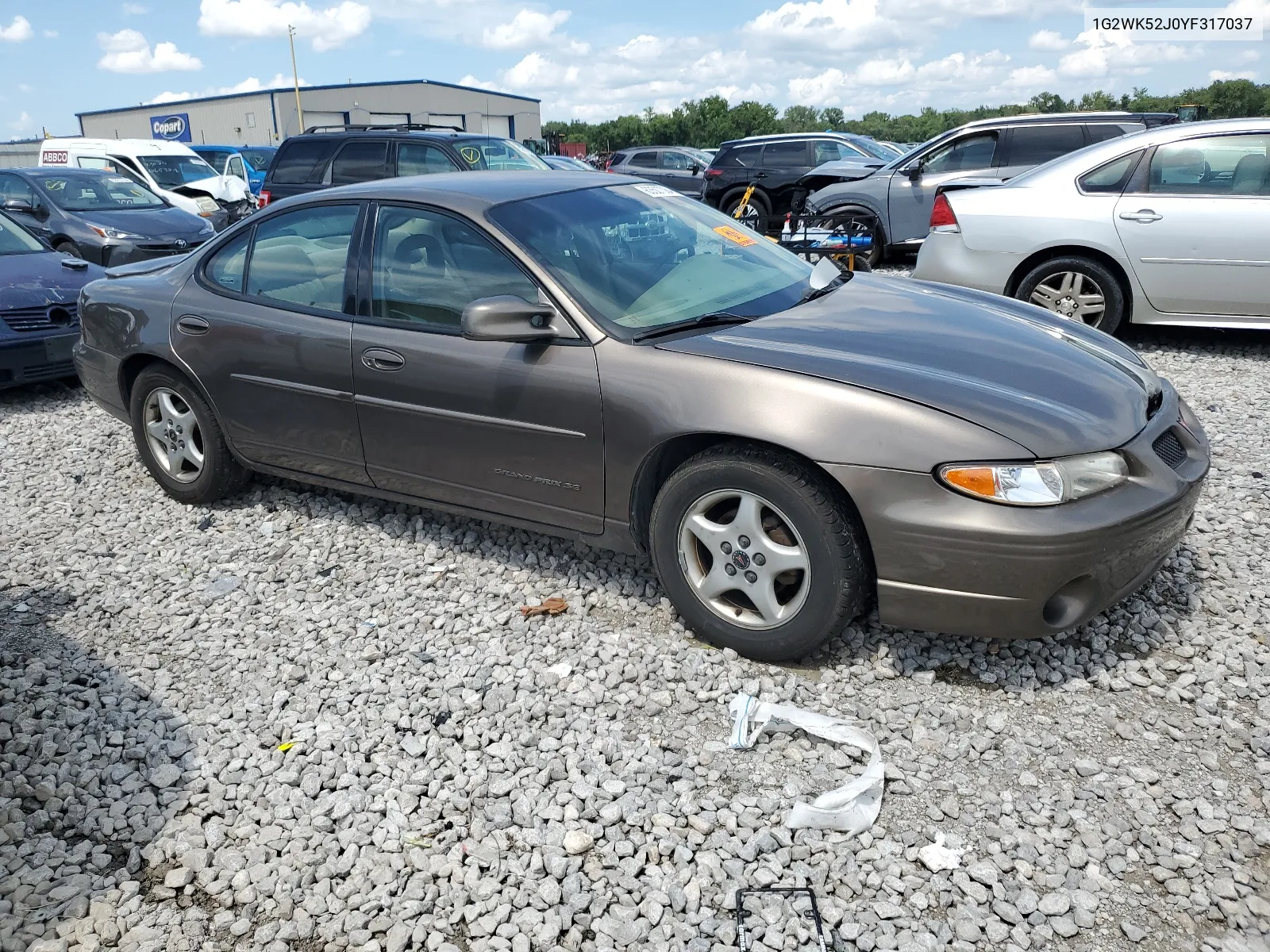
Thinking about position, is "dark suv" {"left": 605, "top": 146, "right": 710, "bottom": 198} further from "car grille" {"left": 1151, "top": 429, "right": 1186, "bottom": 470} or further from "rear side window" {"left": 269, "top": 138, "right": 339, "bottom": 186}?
"car grille" {"left": 1151, "top": 429, "right": 1186, "bottom": 470}

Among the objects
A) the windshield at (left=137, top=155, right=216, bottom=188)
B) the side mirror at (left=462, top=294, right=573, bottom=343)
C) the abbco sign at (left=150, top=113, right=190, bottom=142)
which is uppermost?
the abbco sign at (left=150, top=113, right=190, bottom=142)

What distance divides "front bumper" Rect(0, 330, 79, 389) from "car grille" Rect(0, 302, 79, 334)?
0.10 metres

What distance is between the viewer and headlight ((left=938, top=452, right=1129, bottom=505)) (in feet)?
9.07

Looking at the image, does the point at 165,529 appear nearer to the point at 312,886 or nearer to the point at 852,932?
the point at 312,886

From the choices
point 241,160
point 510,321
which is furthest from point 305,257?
point 241,160

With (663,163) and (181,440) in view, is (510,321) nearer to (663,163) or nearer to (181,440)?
(181,440)

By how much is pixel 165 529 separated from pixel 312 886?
2.78 m

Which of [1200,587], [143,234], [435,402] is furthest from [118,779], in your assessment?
[143,234]

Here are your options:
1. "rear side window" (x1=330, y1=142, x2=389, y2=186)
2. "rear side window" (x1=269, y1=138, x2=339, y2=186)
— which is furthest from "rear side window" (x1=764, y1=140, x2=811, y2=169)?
"rear side window" (x1=269, y1=138, x2=339, y2=186)

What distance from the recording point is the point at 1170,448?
3.18 metres

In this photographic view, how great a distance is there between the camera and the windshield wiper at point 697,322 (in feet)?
11.1

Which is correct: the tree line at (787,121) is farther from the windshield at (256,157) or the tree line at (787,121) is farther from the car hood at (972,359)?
Answer: the car hood at (972,359)

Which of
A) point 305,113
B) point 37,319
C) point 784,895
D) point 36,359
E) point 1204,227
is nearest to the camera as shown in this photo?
point 784,895

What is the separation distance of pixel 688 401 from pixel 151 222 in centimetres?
1005
